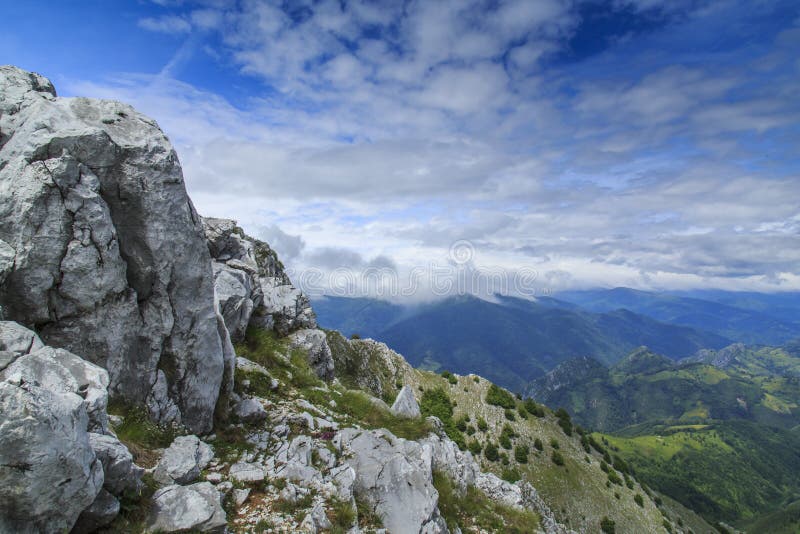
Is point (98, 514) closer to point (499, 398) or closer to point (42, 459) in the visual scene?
point (42, 459)

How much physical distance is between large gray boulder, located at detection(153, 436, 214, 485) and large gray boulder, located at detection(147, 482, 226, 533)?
901 mm

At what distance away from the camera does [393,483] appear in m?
Answer: 18.0

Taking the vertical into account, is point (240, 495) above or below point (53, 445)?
below

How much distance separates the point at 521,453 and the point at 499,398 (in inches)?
575

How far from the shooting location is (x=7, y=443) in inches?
323

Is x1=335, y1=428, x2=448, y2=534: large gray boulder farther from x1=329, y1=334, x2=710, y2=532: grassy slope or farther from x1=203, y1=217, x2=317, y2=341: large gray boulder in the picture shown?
x1=329, y1=334, x2=710, y2=532: grassy slope

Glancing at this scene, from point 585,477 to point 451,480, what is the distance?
65319 mm

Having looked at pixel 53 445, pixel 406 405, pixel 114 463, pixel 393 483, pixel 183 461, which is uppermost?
pixel 53 445

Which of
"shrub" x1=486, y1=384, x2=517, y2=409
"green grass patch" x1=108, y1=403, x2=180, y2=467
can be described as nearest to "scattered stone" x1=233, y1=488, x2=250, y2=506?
"green grass patch" x1=108, y1=403, x2=180, y2=467

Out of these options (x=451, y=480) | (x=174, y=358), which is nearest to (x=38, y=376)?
(x=174, y=358)

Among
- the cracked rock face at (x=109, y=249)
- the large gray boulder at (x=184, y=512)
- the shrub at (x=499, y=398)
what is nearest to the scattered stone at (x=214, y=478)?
the large gray boulder at (x=184, y=512)

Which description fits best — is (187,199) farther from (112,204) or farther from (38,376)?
(38,376)

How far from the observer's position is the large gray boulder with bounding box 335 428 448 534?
16.9 meters

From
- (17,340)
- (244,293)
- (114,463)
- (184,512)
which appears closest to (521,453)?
(244,293)
